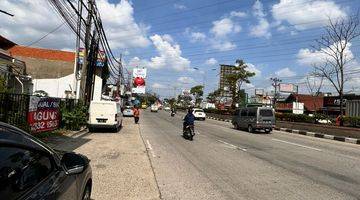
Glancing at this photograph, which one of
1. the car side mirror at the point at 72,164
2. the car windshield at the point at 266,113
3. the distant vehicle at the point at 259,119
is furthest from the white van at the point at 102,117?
the car side mirror at the point at 72,164

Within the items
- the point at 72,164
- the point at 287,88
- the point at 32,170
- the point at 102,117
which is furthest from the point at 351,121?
the point at 287,88

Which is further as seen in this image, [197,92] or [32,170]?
[197,92]

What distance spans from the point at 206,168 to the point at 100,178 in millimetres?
3261

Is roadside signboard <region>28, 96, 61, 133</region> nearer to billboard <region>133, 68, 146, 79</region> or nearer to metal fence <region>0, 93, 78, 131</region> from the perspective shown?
metal fence <region>0, 93, 78, 131</region>

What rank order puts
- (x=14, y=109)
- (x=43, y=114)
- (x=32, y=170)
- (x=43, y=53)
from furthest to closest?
(x=43, y=53)
(x=43, y=114)
(x=14, y=109)
(x=32, y=170)

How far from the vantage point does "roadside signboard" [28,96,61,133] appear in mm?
16995

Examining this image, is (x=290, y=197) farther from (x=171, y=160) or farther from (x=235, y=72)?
(x=235, y=72)

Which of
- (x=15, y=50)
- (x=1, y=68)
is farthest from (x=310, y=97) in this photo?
(x=1, y=68)

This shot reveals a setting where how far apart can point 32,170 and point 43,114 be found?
1571 cm

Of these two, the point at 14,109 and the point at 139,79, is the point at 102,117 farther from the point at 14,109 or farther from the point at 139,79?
the point at 139,79

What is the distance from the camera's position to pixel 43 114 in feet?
61.3

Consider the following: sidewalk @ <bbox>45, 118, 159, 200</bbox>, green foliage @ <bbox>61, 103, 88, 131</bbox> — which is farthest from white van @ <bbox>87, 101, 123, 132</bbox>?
sidewalk @ <bbox>45, 118, 159, 200</bbox>

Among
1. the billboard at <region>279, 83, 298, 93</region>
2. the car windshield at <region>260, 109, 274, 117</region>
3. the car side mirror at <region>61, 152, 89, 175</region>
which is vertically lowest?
the car side mirror at <region>61, 152, 89, 175</region>

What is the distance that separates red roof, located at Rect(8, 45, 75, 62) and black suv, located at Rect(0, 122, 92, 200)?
184ft
